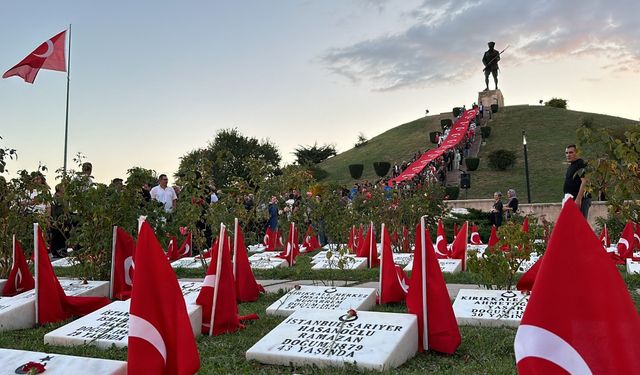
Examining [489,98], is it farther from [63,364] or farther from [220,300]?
[63,364]

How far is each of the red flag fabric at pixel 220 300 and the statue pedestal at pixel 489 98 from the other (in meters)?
57.3

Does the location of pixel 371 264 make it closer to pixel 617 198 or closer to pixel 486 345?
pixel 486 345

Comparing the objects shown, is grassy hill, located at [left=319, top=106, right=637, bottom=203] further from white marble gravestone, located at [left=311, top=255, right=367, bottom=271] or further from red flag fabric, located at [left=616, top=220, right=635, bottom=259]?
white marble gravestone, located at [left=311, top=255, right=367, bottom=271]

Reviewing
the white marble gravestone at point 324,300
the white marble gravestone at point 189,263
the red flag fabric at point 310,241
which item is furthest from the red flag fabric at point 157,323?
the red flag fabric at point 310,241

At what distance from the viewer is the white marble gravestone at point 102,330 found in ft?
14.9

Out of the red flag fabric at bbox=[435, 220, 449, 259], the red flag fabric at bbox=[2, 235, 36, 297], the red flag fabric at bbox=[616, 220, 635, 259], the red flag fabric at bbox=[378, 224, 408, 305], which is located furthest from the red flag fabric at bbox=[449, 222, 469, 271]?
the red flag fabric at bbox=[2, 235, 36, 297]

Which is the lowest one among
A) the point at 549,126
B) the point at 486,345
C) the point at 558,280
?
the point at 486,345

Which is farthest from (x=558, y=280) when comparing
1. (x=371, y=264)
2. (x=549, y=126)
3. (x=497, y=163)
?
(x=549, y=126)

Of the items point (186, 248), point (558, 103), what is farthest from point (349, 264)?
point (558, 103)

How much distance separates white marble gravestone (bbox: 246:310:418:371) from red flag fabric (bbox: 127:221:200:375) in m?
1.01

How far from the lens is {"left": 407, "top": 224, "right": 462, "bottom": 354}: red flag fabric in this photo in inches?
161

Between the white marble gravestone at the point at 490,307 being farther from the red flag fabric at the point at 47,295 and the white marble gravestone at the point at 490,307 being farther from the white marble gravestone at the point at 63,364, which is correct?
the red flag fabric at the point at 47,295

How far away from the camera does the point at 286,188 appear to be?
11539 mm

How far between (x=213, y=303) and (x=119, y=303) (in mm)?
1004
